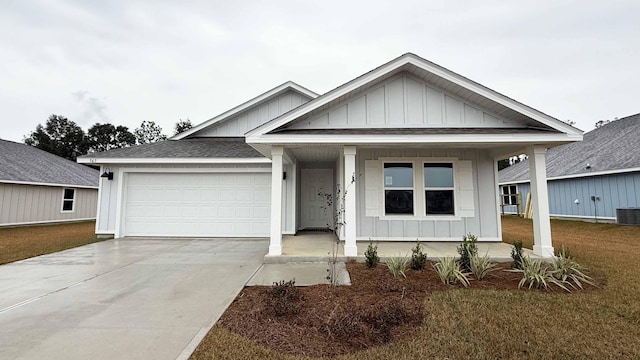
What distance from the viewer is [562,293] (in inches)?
170

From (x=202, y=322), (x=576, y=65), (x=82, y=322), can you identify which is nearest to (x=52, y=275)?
(x=82, y=322)

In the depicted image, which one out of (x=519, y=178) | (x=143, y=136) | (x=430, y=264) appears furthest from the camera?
(x=143, y=136)

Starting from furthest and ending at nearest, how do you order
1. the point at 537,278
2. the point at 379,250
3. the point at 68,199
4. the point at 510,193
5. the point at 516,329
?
the point at 510,193 → the point at 68,199 → the point at 379,250 → the point at 537,278 → the point at 516,329

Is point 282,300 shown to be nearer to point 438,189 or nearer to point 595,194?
point 438,189

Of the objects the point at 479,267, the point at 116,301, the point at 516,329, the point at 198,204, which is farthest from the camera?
the point at 198,204

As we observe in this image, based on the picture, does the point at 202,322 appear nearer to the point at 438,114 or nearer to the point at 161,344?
the point at 161,344

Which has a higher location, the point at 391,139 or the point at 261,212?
the point at 391,139

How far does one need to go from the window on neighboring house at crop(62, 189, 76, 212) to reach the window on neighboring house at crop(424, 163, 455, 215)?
63.7ft

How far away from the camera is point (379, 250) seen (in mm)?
6996

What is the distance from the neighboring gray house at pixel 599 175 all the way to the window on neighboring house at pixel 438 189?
10346 mm

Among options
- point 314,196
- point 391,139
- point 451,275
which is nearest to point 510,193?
point 314,196

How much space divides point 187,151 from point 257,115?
3.54 metres

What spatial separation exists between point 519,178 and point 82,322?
23.2 metres

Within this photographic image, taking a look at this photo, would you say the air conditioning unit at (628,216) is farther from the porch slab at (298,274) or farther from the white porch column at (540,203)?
the porch slab at (298,274)
